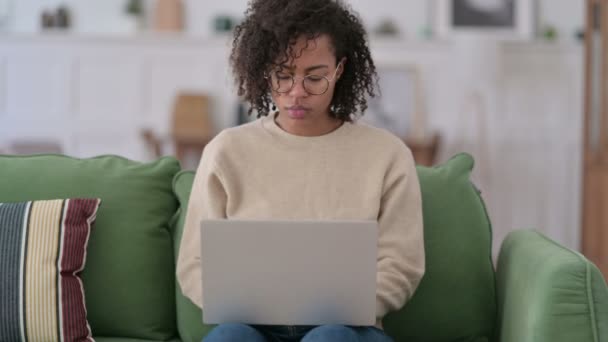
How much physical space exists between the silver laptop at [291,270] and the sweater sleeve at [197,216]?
24 cm

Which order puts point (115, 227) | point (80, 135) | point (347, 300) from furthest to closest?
1. point (80, 135)
2. point (115, 227)
3. point (347, 300)

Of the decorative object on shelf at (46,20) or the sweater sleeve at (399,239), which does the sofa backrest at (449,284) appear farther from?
the decorative object on shelf at (46,20)

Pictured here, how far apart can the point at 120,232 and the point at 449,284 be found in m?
0.75

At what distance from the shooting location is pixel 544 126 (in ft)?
16.0

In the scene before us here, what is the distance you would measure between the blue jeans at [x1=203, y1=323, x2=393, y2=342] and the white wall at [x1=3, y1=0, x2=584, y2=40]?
3.56 metres

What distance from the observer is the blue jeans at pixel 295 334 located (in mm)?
1477

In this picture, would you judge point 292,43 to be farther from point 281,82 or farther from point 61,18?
point 61,18

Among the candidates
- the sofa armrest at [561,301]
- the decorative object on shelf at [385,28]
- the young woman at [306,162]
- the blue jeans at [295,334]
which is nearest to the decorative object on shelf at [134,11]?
the decorative object on shelf at [385,28]

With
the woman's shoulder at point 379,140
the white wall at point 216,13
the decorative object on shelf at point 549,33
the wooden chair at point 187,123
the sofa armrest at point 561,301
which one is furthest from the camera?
→ the white wall at point 216,13

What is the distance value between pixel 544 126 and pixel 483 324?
10.7 ft

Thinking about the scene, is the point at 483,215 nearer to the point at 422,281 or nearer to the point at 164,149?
the point at 422,281

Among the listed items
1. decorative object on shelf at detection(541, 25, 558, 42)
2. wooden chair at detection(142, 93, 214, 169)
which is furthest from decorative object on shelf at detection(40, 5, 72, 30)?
decorative object on shelf at detection(541, 25, 558, 42)

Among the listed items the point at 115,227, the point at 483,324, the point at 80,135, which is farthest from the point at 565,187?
the point at 115,227

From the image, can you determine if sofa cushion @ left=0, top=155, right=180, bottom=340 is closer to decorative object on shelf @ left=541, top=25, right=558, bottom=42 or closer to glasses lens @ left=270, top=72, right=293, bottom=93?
glasses lens @ left=270, top=72, right=293, bottom=93
